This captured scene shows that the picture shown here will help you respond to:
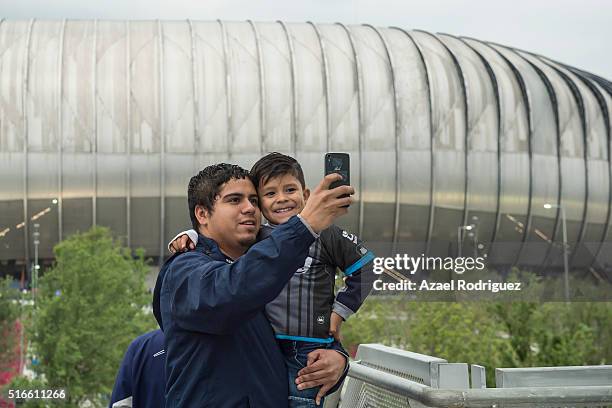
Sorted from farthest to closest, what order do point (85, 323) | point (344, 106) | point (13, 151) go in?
point (344, 106) < point (13, 151) < point (85, 323)

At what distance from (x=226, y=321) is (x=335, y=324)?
994mm

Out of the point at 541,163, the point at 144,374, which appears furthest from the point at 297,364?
the point at 541,163

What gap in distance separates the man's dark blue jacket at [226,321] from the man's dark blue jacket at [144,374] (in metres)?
1.12

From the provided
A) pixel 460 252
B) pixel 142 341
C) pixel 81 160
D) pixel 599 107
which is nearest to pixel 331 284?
pixel 142 341

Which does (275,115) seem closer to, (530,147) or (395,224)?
(395,224)

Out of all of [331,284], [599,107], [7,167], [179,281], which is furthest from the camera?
[599,107]

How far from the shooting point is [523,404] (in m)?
4.38

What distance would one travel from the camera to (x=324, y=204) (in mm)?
3406

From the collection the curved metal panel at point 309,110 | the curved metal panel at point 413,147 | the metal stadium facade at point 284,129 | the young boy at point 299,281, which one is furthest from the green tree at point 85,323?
the curved metal panel at point 413,147

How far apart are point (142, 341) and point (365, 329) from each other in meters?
26.4

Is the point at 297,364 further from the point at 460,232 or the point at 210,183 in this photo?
the point at 460,232

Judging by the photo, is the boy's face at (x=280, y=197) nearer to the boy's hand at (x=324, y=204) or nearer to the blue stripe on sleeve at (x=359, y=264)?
the blue stripe on sleeve at (x=359, y=264)

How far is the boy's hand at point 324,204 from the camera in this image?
3379 millimetres

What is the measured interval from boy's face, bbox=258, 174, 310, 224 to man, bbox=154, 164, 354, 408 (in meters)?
0.16
